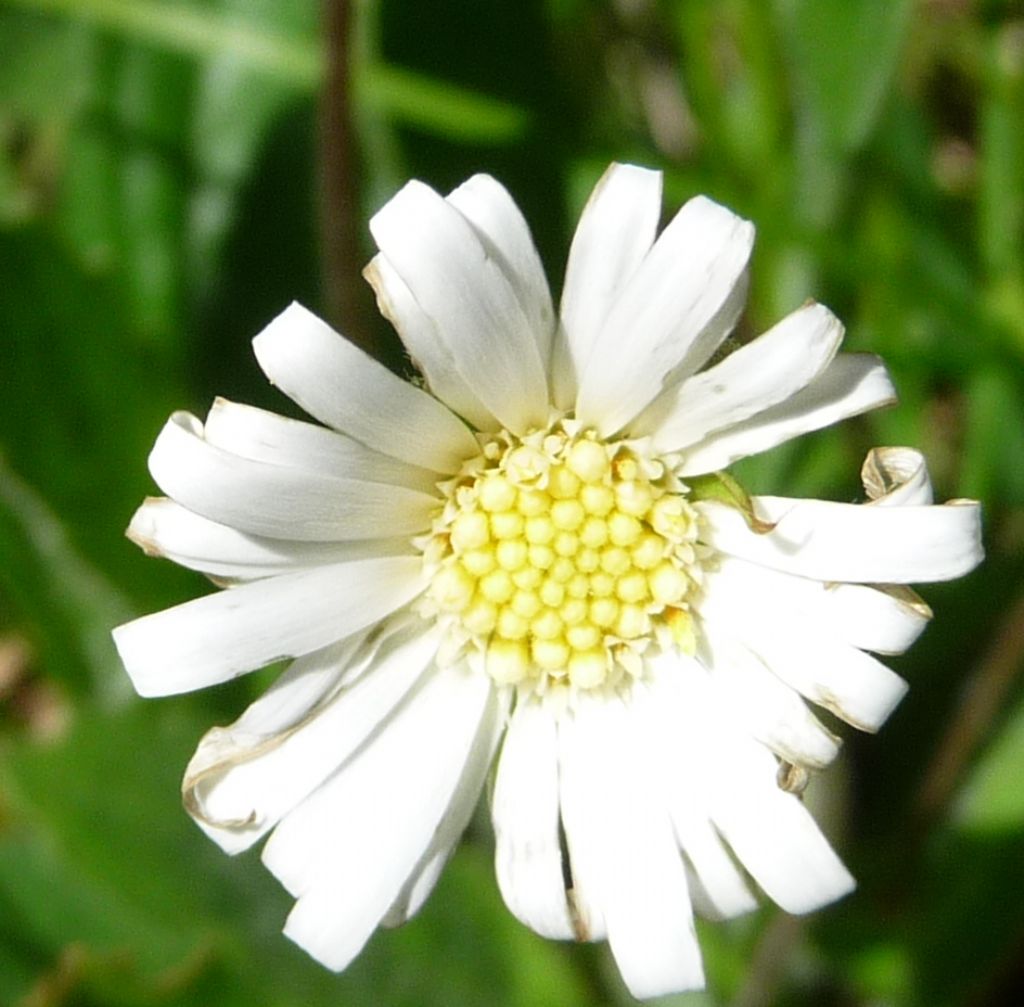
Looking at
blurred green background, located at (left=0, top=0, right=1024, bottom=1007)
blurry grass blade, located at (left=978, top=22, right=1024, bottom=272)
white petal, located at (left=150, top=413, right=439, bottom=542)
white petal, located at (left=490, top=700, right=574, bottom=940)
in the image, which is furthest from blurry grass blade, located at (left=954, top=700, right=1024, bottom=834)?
white petal, located at (left=150, top=413, right=439, bottom=542)

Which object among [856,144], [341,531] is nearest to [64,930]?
[341,531]

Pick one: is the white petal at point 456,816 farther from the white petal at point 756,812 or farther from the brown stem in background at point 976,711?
the brown stem in background at point 976,711

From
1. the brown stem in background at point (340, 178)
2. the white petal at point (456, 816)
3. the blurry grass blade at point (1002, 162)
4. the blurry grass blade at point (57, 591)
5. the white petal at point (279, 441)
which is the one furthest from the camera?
the blurry grass blade at point (1002, 162)

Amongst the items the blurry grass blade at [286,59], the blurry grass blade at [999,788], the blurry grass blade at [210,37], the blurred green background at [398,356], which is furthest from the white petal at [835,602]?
the blurry grass blade at [210,37]

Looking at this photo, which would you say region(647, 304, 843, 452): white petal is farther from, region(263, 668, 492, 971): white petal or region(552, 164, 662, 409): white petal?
region(263, 668, 492, 971): white petal

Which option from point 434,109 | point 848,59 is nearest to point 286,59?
point 434,109

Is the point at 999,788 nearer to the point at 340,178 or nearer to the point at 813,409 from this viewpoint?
the point at 813,409
